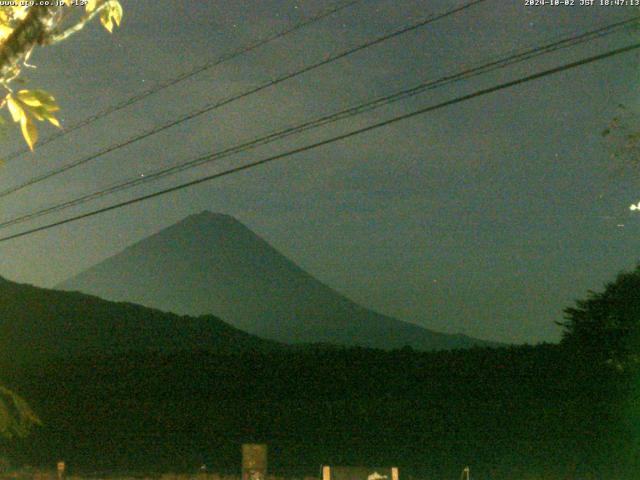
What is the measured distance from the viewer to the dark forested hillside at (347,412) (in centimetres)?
1931

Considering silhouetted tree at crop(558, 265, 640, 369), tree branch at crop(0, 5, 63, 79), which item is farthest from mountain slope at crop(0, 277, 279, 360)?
tree branch at crop(0, 5, 63, 79)

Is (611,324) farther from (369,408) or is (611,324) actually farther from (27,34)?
(27,34)

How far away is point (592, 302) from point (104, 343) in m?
37.6

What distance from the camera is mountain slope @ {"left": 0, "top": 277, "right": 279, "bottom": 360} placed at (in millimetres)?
52531

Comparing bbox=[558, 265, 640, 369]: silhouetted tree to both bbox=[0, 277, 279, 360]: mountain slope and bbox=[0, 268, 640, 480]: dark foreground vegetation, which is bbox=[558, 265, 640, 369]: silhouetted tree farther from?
bbox=[0, 277, 279, 360]: mountain slope

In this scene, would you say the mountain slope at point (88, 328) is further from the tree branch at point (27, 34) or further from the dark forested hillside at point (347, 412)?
the tree branch at point (27, 34)

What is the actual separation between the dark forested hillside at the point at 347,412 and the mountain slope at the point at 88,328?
22.1 meters

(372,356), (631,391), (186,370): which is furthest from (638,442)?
(186,370)

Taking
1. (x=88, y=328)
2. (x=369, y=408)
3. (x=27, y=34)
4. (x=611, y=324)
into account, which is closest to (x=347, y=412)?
(x=369, y=408)

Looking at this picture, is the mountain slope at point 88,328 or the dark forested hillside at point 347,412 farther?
the mountain slope at point 88,328

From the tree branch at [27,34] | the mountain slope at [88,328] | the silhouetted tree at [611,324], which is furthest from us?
the mountain slope at [88,328]

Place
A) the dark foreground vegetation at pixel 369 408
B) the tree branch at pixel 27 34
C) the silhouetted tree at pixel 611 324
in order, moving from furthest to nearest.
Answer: the silhouetted tree at pixel 611 324 < the dark foreground vegetation at pixel 369 408 < the tree branch at pixel 27 34

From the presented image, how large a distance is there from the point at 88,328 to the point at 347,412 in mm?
39813

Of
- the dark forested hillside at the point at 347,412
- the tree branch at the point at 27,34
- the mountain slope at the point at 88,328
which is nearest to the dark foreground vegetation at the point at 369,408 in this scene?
the dark forested hillside at the point at 347,412
